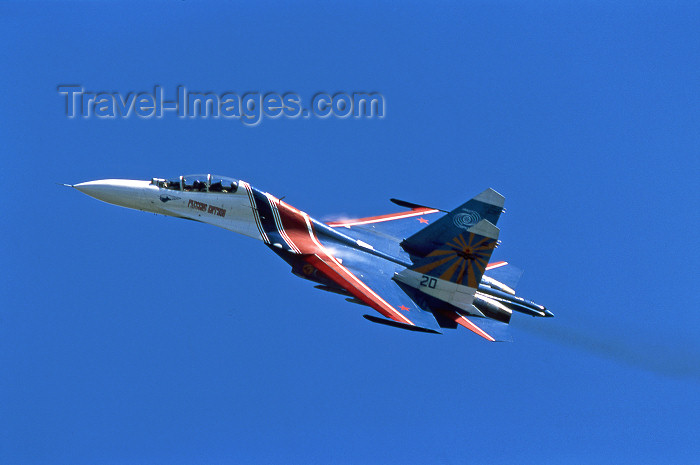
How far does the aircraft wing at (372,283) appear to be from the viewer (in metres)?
29.7

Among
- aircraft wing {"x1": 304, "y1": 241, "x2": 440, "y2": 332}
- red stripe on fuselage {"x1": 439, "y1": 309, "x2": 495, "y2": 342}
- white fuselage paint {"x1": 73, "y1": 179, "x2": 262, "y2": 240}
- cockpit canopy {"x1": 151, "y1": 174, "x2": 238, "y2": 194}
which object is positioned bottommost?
red stripe on fuselage {"x1": 439, "y1": 309, "x2": 495, "y2": 342}

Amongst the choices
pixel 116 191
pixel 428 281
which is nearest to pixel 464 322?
pixel 428 281

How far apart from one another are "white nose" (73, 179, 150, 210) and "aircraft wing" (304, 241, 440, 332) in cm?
571

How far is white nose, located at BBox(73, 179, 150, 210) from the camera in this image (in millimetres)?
31344

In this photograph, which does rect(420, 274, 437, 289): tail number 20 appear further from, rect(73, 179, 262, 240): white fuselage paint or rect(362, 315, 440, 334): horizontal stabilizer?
rect(73, 179, 262, 240): white fuselage paint

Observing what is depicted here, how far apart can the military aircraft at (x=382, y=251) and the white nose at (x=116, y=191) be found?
0.10 ft

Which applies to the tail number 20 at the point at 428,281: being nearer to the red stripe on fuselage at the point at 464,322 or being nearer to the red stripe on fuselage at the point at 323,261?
the red stripe on fuselage at the point at 464,322

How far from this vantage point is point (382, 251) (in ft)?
106

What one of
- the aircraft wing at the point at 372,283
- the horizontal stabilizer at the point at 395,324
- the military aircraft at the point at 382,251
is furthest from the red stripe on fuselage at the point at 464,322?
the horizontal stabilizer at the point at 395,324

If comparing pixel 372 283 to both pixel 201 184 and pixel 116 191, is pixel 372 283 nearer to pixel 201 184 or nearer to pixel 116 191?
pixel 201 184

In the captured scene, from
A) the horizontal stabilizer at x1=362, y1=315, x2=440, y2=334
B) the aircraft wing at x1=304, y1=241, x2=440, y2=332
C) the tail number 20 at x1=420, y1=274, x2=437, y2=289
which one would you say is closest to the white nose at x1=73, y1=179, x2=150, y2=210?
the aircraft wing at x1=304, y1=241, x2=440, y2=332

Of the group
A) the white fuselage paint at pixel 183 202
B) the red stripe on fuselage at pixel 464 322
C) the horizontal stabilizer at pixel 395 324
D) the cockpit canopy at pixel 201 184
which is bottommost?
the horizontal stabilizer at pixel 395 324

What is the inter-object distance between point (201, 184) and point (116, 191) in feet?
8.75

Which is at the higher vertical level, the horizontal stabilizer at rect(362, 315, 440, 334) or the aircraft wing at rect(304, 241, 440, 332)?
the aircraft wing at rect(304, 241, 440, 332)
